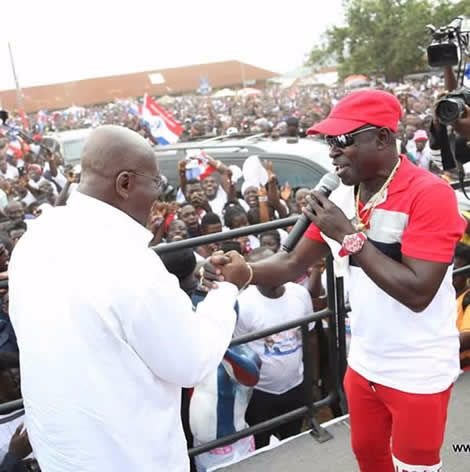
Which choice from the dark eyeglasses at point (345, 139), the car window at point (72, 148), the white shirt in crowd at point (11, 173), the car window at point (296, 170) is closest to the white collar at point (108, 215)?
the dark eyeglasses at point (345, 139)

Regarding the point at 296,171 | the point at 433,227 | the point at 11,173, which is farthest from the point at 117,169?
the point at 11,173

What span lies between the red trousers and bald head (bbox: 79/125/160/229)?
3.36 ft

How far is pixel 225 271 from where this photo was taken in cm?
182

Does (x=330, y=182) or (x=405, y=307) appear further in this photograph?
(x=330, y=182)

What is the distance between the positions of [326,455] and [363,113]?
5.29 ft

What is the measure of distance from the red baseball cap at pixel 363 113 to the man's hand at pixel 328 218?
21 centimetres

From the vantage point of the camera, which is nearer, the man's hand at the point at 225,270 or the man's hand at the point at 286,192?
the man's hand at the point at 225,270

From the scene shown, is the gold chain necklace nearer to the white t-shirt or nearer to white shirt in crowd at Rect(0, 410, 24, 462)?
the white t-shirt

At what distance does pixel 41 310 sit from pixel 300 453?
68.3 inches

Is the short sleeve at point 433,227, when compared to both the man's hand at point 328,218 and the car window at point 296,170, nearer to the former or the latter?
the man's hand at point 328,218

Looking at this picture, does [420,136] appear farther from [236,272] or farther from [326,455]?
[236,272]

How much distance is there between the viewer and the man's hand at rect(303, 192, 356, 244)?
5.82 ft

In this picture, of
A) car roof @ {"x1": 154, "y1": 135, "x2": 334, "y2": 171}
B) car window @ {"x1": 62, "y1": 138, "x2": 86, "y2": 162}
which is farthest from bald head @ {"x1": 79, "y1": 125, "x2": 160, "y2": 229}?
car window @ {"x1": 62, "y1": 138, "x2": 86, "y2": 162}

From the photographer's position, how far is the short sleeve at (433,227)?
171cm
